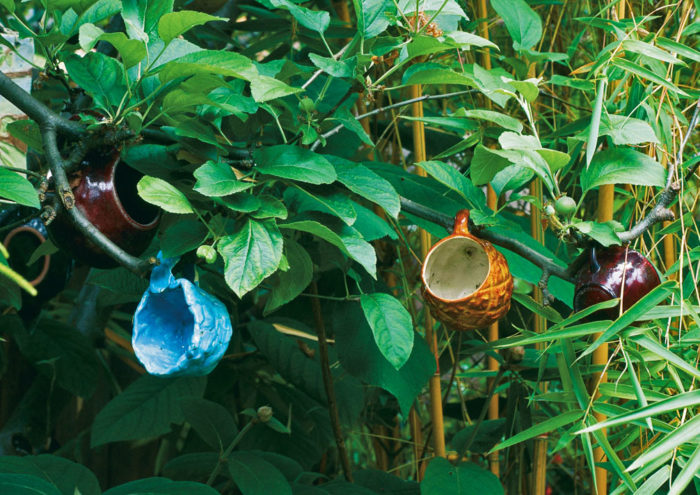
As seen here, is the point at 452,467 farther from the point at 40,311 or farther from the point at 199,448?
the point at 40,311

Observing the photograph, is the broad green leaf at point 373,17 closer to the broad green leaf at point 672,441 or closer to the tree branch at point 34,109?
the tree branch at point 34,109

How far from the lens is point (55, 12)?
52cm

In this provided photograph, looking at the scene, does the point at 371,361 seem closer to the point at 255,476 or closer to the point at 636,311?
the point at 255,476

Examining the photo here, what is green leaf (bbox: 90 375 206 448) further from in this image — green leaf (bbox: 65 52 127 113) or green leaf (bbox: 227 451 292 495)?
green leaf (bbox: 65 52 127 113)

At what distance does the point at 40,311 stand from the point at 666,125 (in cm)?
78

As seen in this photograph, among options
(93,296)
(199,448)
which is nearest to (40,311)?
(93,296)

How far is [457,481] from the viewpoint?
64 cm

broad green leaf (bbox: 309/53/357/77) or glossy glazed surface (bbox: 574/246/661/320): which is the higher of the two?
broad green leaf (bbox: 309/53/357/77)

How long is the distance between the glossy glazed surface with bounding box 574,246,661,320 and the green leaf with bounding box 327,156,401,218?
15cm

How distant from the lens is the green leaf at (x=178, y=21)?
46 cm

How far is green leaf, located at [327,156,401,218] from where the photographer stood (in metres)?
0.52

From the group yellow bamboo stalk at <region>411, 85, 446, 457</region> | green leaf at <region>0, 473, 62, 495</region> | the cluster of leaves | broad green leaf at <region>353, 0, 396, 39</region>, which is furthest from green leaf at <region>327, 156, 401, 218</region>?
green leaf at <region>0, 473, 62, 495</region>

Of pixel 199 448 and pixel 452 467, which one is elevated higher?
pixel 452 467

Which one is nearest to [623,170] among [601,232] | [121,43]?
[601,232]
